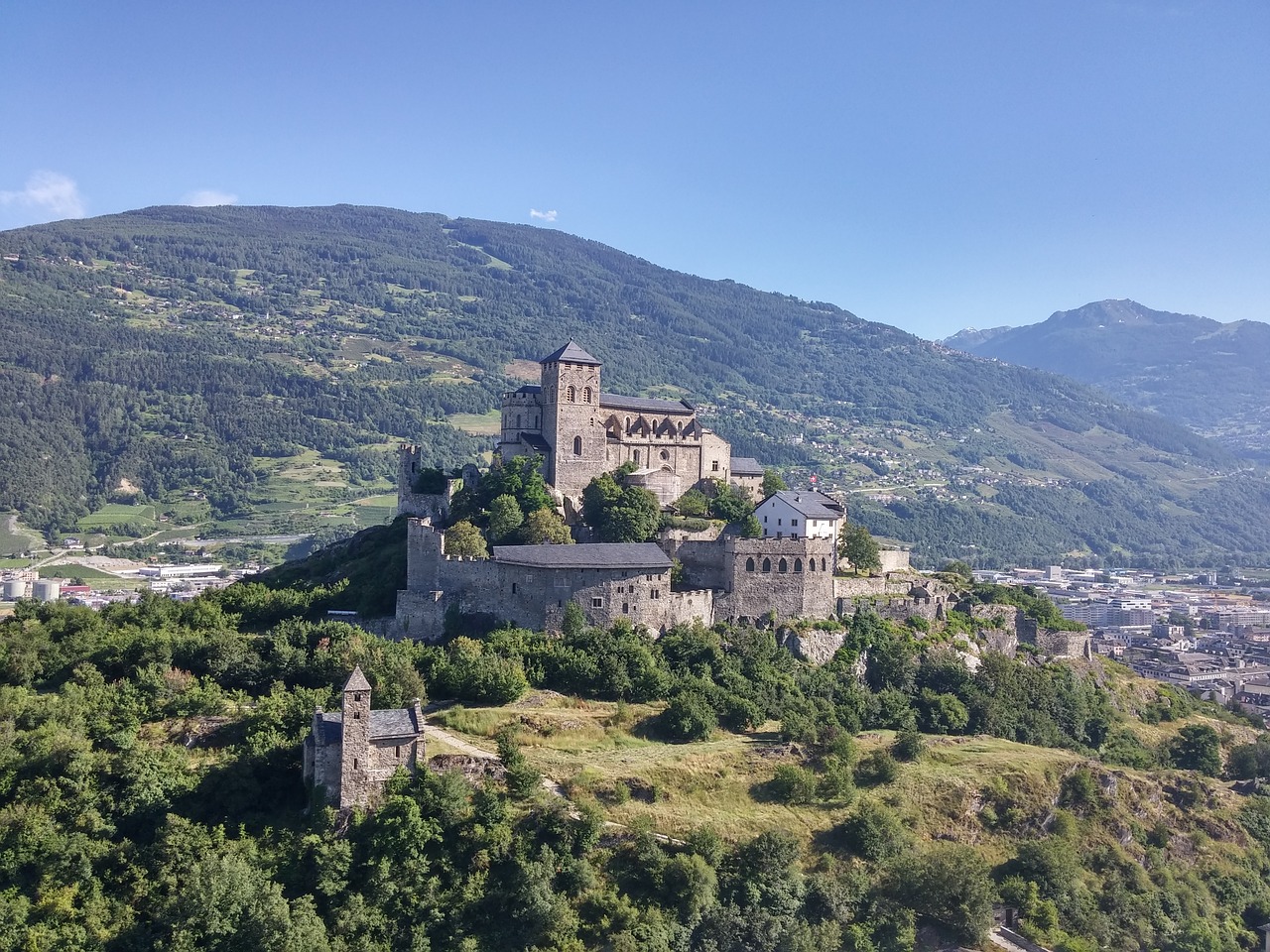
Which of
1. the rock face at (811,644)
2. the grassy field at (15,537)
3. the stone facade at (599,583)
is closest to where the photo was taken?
the stone facade at (599,583)

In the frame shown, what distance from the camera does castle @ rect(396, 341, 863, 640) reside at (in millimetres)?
60000

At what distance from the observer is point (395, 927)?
41.4 m

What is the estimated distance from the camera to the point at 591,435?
73312 millimetres

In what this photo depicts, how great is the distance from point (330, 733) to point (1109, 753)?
4988cm

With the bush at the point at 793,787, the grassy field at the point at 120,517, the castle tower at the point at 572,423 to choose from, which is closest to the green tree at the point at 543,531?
the castle tower at the point at 572,423

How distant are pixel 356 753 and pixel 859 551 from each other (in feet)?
134

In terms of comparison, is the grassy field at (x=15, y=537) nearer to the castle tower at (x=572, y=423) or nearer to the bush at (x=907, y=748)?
the castle tower at (x=572, y=423)

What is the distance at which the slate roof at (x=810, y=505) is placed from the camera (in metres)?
71.6

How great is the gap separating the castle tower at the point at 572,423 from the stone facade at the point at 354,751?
30075mm

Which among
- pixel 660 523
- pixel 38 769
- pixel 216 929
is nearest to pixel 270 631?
pixel 38 769

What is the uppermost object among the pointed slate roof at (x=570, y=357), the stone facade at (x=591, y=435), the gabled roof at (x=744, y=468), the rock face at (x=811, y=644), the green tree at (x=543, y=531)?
the pointed slate roof at (x=570, y=357)

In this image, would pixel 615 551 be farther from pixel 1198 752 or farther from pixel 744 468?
pixel 1198 752

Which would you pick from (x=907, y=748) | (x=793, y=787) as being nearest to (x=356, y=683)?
(x=793, y=787)

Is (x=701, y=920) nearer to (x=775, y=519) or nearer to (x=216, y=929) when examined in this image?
(x=216, y=929)
